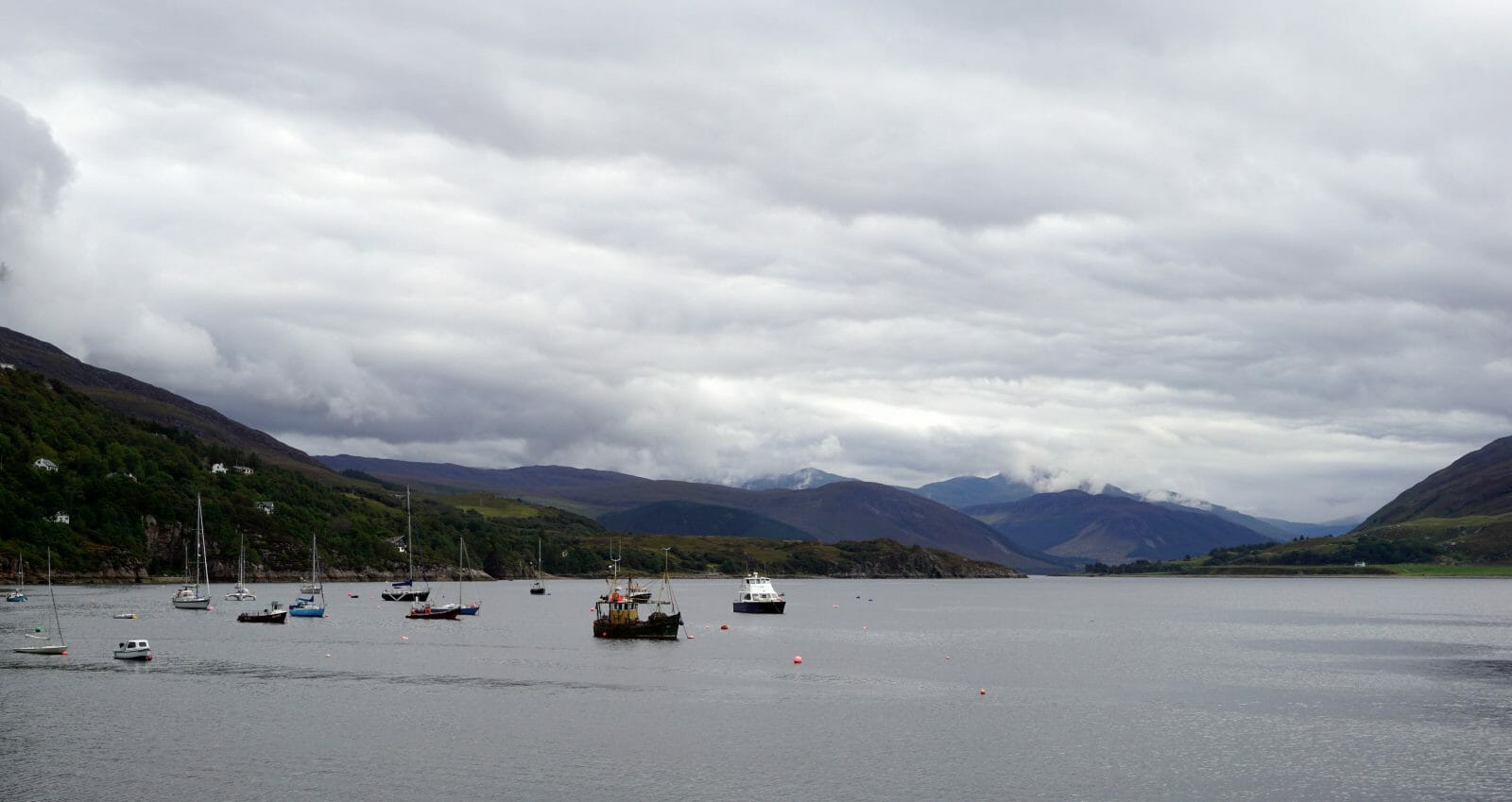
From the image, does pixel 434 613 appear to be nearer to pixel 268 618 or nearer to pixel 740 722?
pixel 268 618

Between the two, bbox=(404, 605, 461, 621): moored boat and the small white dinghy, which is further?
bbox=(404, 605, 461, 621): moored boat

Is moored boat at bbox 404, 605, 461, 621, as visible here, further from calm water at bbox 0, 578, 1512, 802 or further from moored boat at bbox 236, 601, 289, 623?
calm water at bbox 0, 578, 1512, 802

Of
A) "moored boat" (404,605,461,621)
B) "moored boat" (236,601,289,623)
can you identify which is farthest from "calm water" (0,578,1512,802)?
"moored boat" (404,605,461,621)

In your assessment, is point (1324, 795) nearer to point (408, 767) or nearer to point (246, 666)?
point (408, 767)

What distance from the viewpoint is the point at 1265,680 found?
117 m

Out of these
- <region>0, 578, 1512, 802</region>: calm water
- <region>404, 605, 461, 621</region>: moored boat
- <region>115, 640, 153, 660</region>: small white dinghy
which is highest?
<region>115, 640, 153, 660</region>: small white dinghy

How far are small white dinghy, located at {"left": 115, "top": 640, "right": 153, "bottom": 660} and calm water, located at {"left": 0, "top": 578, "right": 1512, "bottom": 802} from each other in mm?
1400

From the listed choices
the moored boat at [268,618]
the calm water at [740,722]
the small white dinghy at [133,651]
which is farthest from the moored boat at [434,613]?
the small white dinghy at [133,651]

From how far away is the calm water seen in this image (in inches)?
2630

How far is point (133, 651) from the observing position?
12256 cm

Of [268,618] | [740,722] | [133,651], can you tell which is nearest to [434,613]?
[268,618]

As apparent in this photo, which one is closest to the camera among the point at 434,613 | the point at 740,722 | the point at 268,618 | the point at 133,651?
the point at 740,722

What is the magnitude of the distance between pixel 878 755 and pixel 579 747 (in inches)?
727

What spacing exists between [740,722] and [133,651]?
6944 cm
